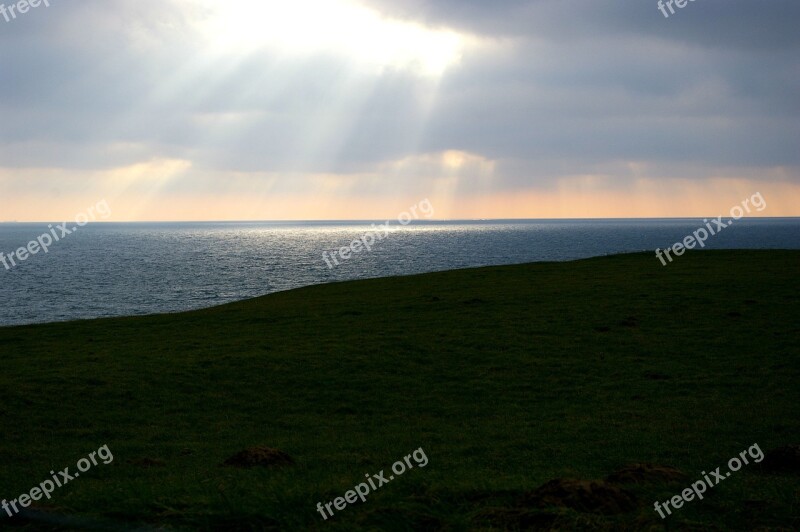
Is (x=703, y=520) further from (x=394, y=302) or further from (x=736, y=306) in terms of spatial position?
(x=394, y=302)

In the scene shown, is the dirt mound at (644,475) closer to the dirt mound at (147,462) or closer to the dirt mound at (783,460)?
the dirt mound at (783,460)

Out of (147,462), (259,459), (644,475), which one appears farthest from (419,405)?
(644,475)

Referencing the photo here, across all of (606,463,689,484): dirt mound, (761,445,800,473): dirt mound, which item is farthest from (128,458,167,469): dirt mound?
(761,445,800,473): dirt mound

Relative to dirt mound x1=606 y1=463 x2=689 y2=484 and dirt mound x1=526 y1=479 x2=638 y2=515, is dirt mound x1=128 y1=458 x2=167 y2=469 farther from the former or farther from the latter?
dirt mound x1=606 y1=463 x2=689 y2=484

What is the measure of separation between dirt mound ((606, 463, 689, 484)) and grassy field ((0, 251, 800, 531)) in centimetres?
32

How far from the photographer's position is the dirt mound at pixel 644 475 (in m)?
11.2

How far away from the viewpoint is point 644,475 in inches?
451

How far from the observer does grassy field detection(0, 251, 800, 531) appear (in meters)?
10.0

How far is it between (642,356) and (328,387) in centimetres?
1274

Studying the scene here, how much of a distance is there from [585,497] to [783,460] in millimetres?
6224

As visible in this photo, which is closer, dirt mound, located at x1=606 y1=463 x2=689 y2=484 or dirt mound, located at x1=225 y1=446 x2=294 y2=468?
dirt mound, located at x1=606 y1=463 x2=689 y2=484

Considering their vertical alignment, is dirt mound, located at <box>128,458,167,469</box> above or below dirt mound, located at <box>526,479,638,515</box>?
above

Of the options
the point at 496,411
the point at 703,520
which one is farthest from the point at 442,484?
the point at 496,411

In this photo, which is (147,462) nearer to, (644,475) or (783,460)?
(644,475)
